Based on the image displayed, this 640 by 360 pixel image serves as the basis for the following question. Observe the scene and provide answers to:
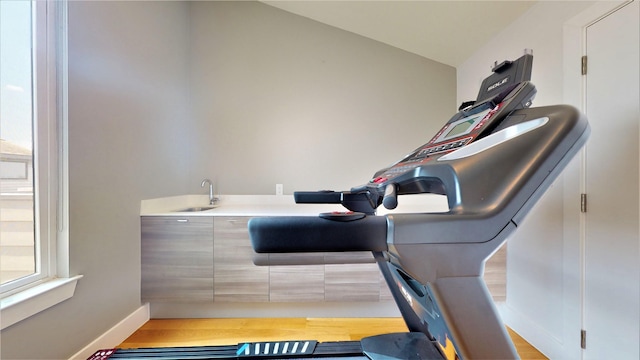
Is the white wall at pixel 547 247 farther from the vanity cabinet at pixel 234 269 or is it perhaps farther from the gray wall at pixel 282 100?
the vanity cabinet at pixel 234 269

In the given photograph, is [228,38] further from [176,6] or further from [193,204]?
[193,204]

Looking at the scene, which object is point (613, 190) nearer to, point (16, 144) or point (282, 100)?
point (282, 100)

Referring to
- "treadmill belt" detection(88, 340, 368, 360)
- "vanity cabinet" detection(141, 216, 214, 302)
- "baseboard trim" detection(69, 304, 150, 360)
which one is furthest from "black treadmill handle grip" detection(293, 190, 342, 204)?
"baseboard trim" detection(69, 304, 150, 360)

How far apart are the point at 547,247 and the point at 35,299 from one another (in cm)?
269

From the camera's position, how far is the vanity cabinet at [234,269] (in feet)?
5.95

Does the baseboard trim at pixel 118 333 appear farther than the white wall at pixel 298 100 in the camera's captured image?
No

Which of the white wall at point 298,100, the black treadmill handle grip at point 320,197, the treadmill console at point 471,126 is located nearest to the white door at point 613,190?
the treadmill console at point 471,126

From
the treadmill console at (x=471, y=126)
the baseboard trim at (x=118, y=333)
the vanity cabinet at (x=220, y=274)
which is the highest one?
the treadmill console at (x=471, y=126)

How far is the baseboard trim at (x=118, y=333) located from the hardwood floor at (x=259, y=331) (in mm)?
40

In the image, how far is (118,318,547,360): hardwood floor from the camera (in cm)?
165

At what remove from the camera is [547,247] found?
1510mm

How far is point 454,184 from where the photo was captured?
547 millimetres

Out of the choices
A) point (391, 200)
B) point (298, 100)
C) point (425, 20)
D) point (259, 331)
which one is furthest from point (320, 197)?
point (425, 20)

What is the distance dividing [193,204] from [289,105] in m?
1.29
